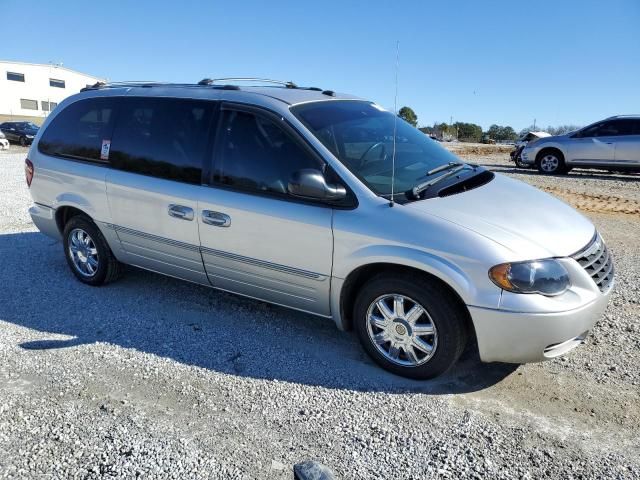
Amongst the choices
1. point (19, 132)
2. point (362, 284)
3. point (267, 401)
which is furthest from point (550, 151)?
point (19, 132)

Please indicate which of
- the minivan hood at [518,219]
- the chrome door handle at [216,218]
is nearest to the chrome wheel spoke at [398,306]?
the minivan hood at [518,219]

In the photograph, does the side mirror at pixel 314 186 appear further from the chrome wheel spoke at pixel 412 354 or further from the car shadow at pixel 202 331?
the car shadow at pixel 202 331

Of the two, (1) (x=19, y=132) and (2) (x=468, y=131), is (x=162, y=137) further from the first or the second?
(2) (x=468, y=131)

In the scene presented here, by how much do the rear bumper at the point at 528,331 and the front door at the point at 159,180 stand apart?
2293mm

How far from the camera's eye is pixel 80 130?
5.03m

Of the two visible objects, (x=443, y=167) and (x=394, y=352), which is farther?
(x=443, y=167)

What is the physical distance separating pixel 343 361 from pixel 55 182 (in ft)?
11.2

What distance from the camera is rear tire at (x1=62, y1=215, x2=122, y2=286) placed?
5.00m

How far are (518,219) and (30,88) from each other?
264ft

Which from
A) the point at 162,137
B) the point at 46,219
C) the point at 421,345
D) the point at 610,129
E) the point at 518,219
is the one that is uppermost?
the point at 610,129

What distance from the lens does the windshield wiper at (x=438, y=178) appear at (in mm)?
3535

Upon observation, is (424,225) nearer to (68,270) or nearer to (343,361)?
(343,361)

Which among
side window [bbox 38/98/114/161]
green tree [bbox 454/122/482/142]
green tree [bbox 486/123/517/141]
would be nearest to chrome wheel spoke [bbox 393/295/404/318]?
side window [bbox 38/98/114/161]

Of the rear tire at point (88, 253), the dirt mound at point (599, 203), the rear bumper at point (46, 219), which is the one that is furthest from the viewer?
the dirt mound at point (599, 203)
